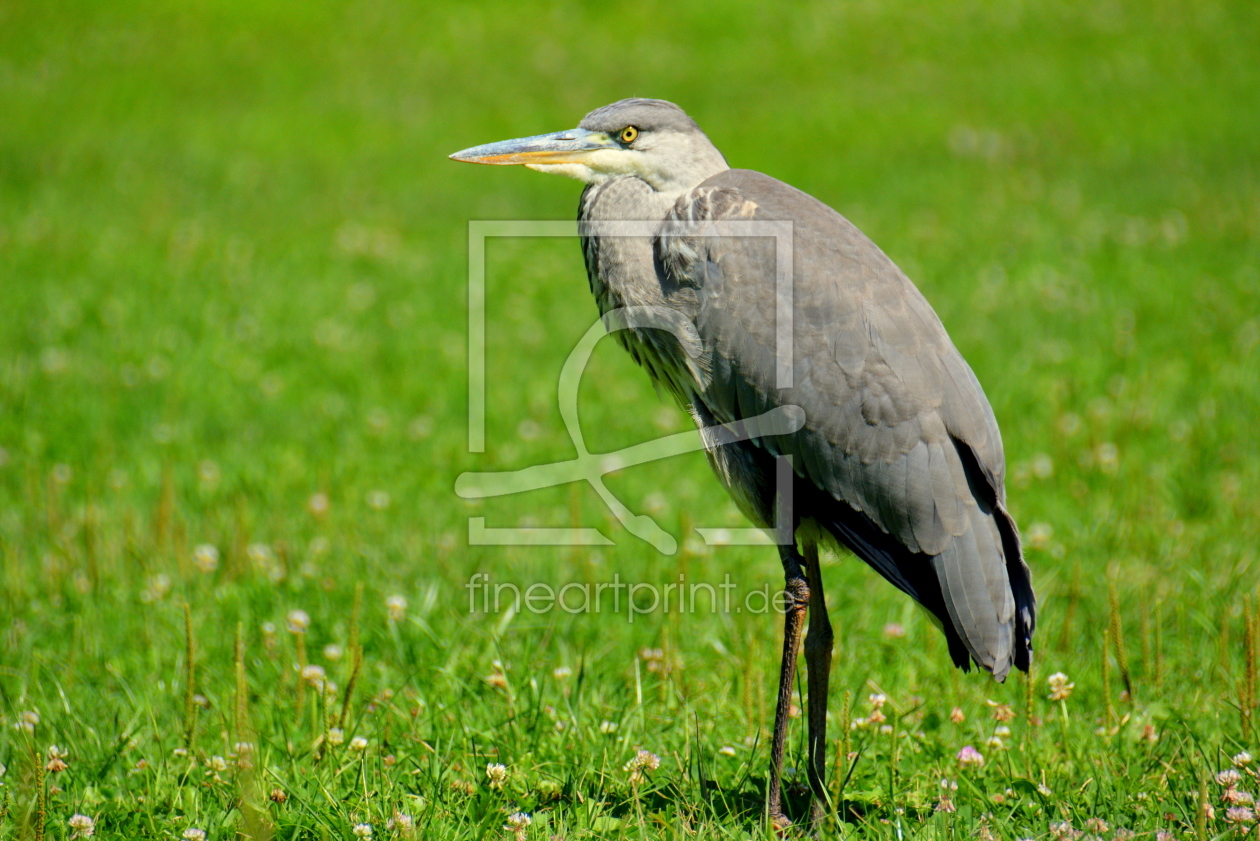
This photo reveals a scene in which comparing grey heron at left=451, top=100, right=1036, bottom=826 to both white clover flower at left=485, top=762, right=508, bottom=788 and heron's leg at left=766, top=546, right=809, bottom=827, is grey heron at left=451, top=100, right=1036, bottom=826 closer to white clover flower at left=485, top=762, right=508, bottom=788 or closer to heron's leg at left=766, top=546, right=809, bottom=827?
heron's leg at left=766, top=546, right=809, bottom=827

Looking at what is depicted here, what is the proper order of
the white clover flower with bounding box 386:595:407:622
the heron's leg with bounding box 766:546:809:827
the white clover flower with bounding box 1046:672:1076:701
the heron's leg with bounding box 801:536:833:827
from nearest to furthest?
the heron's leg with bounding box 766:546:809:827, the heron's leg with bounding box 801:536:833:827, the white clover flower with bounding box 1046:672:1076:701, the white clover flower with bounding box 386:595:407:622

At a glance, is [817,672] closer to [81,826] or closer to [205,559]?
[81,826]

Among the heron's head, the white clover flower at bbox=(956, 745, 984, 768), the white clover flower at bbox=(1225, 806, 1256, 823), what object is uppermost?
the heron's head

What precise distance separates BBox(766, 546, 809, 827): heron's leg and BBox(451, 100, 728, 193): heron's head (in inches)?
47.2

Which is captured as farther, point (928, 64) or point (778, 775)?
point (928, 64)

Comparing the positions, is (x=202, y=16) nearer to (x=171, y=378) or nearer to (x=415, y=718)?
(x=171, y=378)

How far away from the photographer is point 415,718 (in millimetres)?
3232

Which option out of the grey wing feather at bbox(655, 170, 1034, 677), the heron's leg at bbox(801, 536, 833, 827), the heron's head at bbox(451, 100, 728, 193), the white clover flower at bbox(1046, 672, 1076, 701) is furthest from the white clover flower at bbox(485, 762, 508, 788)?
the heron's head at bbox(451, 100, 728, 193)

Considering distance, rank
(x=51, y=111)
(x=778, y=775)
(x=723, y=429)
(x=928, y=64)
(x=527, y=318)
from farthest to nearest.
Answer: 1. (x=928, y=64)
2. (x=51, y=111)
3. (x=527, y=318)
4. (x=723, y=429)
5. (x=778, y=775)

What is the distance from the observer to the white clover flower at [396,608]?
3651mm

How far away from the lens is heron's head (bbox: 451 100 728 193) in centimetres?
336

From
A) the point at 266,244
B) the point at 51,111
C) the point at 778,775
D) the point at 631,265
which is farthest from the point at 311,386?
the point at 51,111

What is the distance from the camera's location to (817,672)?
3.10 meters

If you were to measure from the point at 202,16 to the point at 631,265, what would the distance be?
1538 cm
